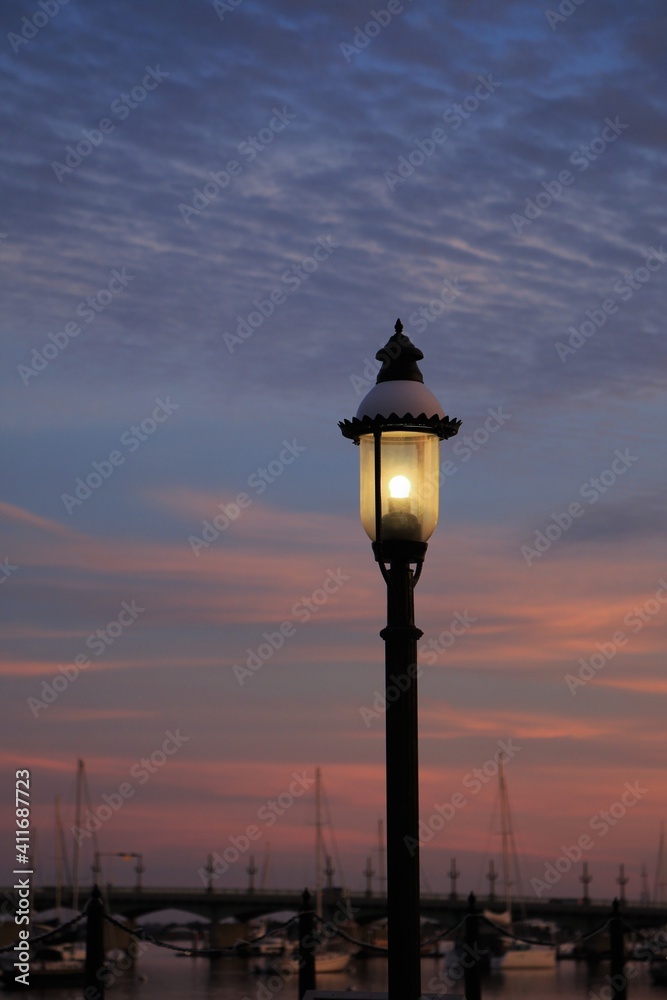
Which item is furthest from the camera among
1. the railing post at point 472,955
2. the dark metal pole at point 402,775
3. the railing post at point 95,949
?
the railing post at point 472,955

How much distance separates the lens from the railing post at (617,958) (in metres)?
18.7

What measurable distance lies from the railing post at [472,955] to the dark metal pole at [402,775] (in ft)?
23.6

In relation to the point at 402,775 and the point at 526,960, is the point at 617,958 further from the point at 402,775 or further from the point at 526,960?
the point at 526,960

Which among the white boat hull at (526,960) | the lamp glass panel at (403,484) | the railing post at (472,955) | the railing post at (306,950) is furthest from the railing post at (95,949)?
the white boat hull at (526,960)

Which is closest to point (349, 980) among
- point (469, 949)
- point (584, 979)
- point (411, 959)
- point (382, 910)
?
point (382, 910)

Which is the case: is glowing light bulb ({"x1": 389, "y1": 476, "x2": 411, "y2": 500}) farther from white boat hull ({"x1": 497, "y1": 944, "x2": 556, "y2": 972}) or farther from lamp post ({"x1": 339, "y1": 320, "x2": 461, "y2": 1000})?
white boat hull ({"x1": 497, "y1": 944, "x2": 556, "y2": 972})

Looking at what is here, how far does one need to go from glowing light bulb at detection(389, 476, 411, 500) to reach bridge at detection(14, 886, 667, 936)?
12007 cm

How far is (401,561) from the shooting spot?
8.80m

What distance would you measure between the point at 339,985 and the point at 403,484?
102 meters

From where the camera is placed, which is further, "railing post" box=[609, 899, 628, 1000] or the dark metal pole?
"railing post" box=[609, 899, 628, 1000]

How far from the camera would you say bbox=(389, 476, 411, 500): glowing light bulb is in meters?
8.77

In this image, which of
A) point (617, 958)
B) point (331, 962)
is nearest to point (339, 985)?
point (331, 962)

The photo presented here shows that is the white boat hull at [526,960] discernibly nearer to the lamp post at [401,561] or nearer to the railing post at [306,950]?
the railing post at [306,950]

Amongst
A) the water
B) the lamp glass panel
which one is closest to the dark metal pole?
the lamp glass panel
